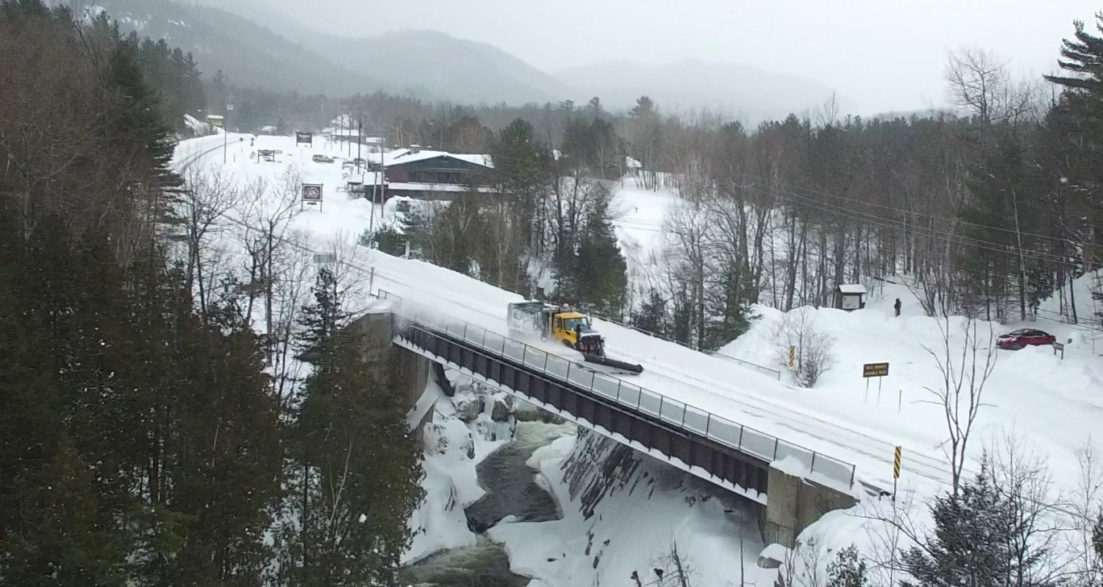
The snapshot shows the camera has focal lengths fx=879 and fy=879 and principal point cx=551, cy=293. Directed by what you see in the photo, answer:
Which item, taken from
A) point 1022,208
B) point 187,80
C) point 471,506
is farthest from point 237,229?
point 187,80

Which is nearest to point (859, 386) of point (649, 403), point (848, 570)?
point (649, 403)

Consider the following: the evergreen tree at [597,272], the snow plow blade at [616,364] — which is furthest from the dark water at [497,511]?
the evergreen tree at [597,272]

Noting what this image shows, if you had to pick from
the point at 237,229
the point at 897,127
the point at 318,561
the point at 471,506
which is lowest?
the point at 471,506

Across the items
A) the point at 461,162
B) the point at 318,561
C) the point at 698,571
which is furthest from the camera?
the point at 461,162

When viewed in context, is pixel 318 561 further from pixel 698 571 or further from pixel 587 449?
pixel 587 449

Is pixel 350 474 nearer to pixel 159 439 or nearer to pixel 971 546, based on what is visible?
pixel 159 439

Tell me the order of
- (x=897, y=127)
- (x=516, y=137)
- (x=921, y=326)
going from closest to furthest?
1. (x=921, y=326)
2. (x=516, y=137)
3. (x=897, y=127)
